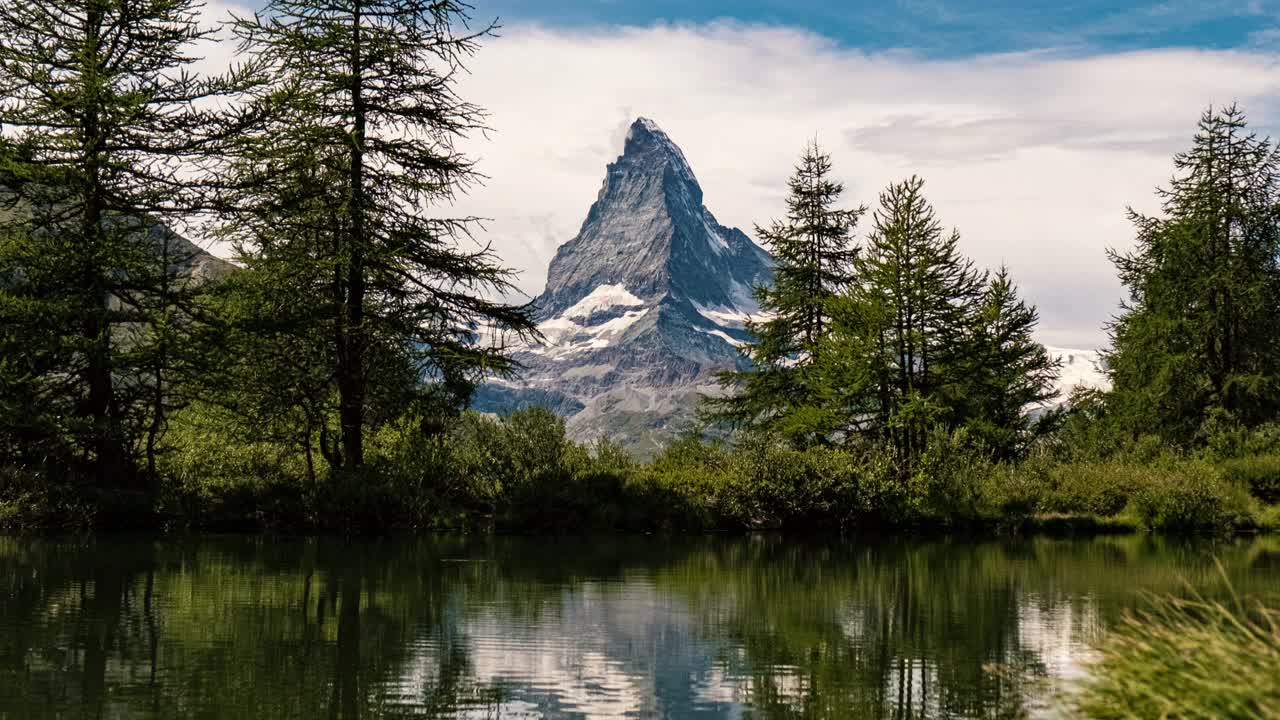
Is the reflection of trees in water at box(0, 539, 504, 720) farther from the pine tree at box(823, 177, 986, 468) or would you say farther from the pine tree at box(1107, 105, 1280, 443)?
the pine tree at box(1107, 105, 1280, 443)

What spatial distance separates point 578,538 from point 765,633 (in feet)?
48.4

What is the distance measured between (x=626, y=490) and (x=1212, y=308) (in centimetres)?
2721

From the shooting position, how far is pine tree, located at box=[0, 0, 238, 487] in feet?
93.6

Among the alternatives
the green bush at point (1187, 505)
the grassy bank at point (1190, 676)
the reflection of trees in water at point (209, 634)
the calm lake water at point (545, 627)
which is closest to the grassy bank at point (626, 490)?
the green bush at point (1187, 505)

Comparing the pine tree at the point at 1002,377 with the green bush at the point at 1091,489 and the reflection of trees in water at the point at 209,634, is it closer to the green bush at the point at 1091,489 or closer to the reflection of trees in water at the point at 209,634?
the green bush at the point at 1091,489

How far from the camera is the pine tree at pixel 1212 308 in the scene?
156 feet

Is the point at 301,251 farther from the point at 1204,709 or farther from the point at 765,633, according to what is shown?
the point at 1204,709

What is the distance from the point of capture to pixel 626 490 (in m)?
34.1

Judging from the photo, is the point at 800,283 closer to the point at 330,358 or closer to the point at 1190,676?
the point at 330,358

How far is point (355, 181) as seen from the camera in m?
31.4

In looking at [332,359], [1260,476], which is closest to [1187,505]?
[1260,476]

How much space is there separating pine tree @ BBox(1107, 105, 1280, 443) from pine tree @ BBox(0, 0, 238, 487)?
3639cm

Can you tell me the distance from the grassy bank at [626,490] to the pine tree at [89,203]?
7.20 feet

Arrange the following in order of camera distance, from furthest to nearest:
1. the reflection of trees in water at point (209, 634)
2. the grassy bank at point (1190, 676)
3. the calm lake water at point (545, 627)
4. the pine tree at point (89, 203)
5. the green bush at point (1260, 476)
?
1. the green bush at point (1260, 476)
2. the pine tree at point (89, 203)
3. the calm lake water at point (545, 627)
4. the reflection of trees in water at point (209, 634)
5. the grassy bank at point (1190, 676)
